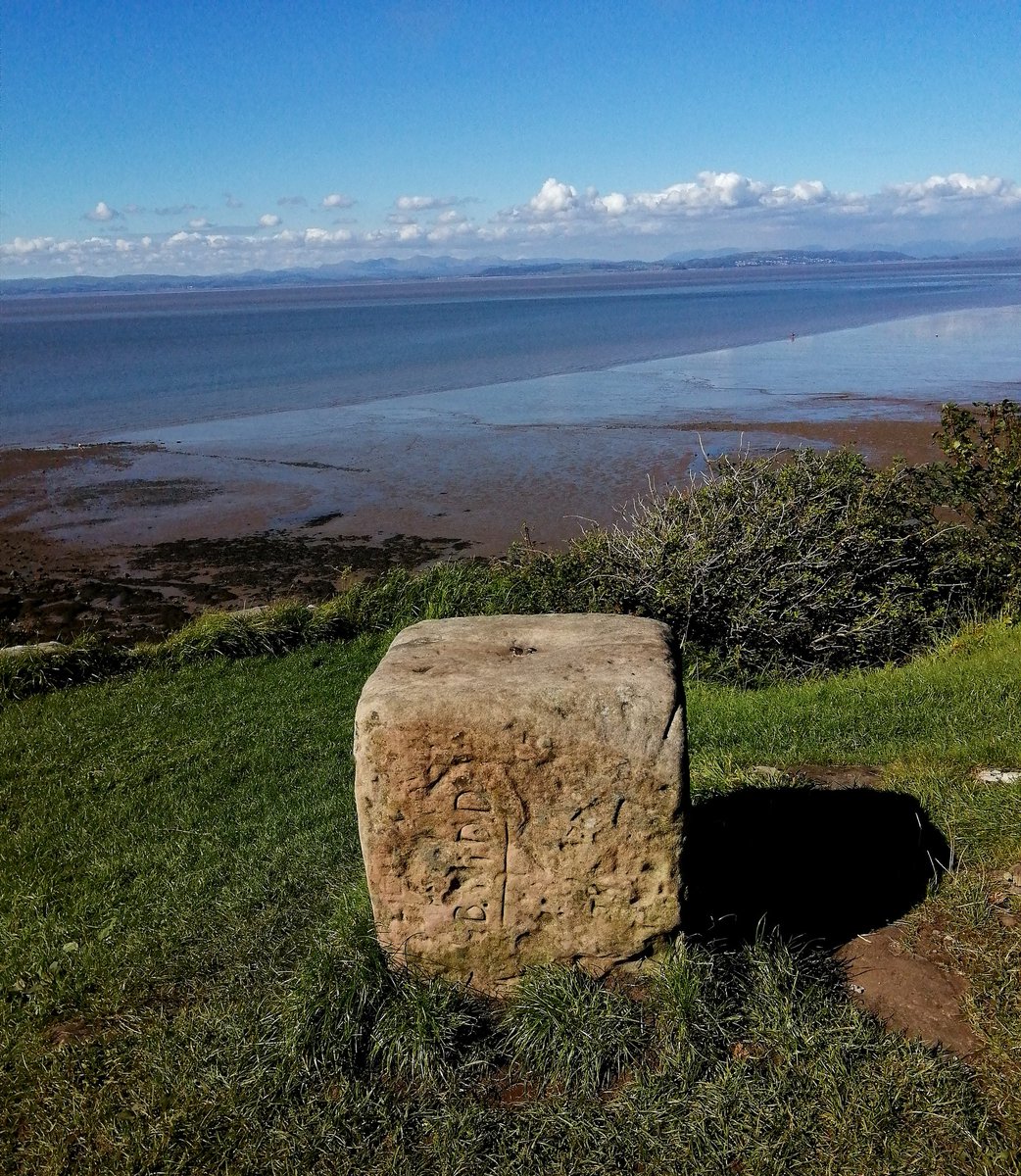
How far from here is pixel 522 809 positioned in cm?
431

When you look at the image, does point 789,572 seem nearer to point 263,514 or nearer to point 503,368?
point 263,514

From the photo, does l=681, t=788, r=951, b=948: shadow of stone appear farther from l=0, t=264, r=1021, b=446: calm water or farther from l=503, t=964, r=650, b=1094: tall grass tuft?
l=0, t=264, r=1021, b=446: calm water

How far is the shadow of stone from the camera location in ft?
16.2

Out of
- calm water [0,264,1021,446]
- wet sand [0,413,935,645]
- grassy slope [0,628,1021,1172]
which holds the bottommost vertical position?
wet sand [0,413,935,645]

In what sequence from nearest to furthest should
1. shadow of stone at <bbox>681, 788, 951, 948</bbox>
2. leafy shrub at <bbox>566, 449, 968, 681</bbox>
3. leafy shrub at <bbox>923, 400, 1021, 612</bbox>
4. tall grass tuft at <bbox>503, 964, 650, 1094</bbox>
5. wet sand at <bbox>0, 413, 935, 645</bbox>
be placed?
tall grass tuft at <bbox>503, 964, 650, 1094</bbox>
shadow of stone at <bbox>681, 788, 951, 948</bbox>
leafy shrub at <bbox>566, 449, 968, 681</bbox>
leafy shrub at <bbox>923, 400, 1021, 612</bbox>
wet sand at <bbox>0, 413, 935, 645</bbox>

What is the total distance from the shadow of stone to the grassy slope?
0.20 metres

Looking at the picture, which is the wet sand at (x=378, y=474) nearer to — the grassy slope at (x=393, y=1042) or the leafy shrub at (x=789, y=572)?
the leafy shrub at (x=789, y=572)

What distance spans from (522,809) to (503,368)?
4175cm

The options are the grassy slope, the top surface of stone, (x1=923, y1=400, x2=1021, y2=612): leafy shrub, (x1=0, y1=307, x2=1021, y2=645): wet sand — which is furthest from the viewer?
(x1=0, y1=307, x2=1021, y2=645): wet sand

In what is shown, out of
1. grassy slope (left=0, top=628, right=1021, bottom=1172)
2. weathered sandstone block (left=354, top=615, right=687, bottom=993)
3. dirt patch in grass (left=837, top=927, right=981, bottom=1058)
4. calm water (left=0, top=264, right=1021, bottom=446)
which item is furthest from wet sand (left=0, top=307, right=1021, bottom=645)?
weathered sandstone block (left=354, top=615, right=687, bottom=993)

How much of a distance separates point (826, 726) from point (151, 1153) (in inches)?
220

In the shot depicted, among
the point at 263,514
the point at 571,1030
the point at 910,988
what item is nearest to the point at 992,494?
the point at 910,988

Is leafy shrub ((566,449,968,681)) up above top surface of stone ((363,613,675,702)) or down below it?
below

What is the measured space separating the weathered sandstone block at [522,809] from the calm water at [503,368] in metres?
26.4
